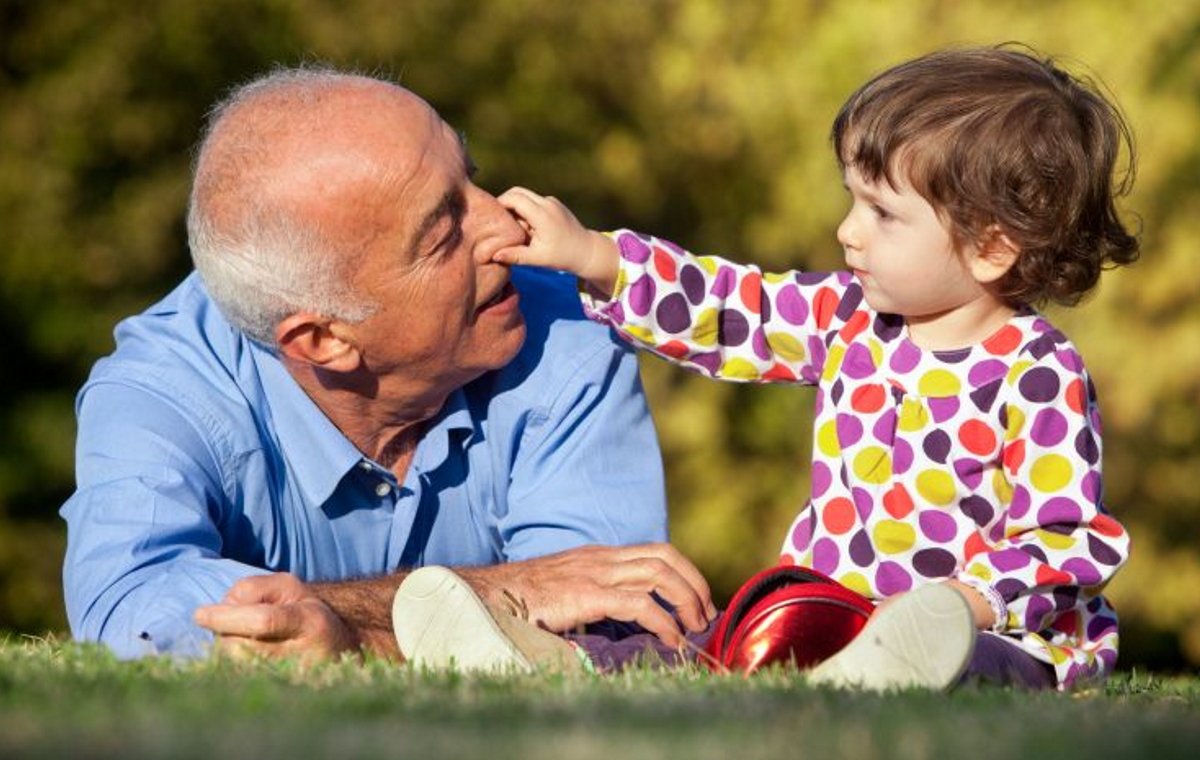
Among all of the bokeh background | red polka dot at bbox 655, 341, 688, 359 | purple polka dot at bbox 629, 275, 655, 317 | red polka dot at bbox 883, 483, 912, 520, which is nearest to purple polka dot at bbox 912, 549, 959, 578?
red polka dot at bbox 883, 483, 912, 520

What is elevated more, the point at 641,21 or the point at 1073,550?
the point at 641,21

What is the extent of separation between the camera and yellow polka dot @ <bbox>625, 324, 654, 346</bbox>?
5.07 meters

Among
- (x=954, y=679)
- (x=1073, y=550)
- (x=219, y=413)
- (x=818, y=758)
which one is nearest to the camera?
(x=818, y=758)

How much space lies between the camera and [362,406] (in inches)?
205

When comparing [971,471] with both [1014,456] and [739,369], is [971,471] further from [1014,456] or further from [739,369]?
[739,369]

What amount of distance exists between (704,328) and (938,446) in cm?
75

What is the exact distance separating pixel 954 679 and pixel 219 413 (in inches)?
83.7

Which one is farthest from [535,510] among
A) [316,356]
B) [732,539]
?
[732,539]

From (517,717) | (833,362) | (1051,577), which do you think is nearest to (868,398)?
(833,362)

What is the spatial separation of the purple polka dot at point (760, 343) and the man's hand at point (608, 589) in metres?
0.66

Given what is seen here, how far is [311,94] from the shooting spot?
506cm

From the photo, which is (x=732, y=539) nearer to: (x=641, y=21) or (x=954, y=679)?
(x=641, y=21)

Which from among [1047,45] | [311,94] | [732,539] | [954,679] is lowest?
[732,539]

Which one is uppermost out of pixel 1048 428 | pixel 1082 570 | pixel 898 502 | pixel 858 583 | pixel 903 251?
pixel 903 251
